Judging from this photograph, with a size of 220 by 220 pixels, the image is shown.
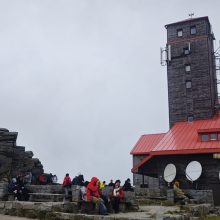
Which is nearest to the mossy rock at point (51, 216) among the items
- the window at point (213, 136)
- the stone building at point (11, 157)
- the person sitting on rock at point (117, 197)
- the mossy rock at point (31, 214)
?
the mossy rock at point (31, 214)

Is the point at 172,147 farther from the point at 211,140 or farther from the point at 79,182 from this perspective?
the point at 79,182

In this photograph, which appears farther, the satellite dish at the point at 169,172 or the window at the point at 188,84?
the window at the point at 188,84

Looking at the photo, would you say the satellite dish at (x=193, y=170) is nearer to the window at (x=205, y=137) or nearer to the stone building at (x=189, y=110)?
the stone building at (x=189, y=110)

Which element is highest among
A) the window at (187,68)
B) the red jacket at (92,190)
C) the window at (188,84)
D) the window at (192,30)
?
the window at (192,30)

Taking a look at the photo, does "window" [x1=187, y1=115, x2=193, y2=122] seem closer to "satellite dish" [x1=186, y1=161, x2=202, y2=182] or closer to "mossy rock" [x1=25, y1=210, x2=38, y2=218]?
"satellite dish" [x1=186, y1=161, x2=202, y2=182]

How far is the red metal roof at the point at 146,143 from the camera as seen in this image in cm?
4363

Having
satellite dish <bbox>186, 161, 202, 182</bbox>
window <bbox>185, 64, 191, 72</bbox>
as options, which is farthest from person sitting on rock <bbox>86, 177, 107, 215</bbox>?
window <bbox>185, 64, 191, 72</bbox>

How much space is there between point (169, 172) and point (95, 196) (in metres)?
16.3

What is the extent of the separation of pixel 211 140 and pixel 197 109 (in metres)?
6.83

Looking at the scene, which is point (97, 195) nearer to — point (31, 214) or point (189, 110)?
point (31, 214)

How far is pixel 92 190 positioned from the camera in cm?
1538

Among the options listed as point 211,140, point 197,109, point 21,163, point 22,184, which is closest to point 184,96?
point 197,109

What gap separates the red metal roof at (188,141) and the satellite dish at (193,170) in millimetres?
1003

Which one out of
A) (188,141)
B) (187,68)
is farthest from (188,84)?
(188,141)
